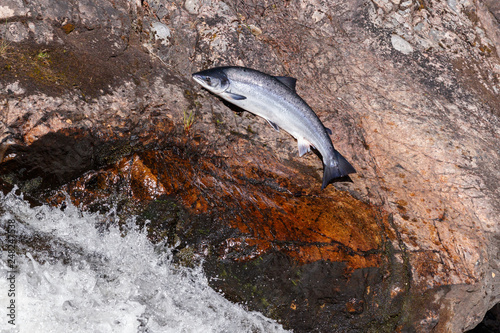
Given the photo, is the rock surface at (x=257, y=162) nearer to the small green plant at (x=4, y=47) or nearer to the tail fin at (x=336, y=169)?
the small green plant at (x=4, y=47)

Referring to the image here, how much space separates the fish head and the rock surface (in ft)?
1.49

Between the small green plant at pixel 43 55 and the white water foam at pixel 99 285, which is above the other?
the small green plant at pixel 43 55

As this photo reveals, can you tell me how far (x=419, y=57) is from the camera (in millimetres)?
6398

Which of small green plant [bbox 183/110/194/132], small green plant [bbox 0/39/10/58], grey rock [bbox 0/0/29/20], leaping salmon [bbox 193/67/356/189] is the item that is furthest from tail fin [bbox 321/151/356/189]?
grey rock [bbox 0/0/29/20]

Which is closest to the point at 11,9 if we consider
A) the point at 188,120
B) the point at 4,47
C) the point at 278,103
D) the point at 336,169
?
the point at 4,47

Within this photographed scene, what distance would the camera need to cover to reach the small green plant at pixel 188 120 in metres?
4.46

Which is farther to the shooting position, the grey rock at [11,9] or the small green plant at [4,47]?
the grey rock at [11,9]

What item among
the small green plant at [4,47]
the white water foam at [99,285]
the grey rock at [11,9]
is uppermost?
the grey rock at [11,9]

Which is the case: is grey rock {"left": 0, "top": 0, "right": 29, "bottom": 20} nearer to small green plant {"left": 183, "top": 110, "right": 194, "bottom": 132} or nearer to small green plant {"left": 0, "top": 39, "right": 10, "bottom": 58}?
small green plant {"left": 0, "top": 39, "right": 10, "bottom": 58}

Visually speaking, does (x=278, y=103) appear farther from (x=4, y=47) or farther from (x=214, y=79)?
(x=4, y=47)

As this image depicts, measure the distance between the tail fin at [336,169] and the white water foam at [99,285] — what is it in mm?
1716

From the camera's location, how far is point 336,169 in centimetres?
448

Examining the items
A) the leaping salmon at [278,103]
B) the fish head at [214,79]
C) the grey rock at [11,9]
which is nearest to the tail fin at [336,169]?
the leaping salmon at [278,103]

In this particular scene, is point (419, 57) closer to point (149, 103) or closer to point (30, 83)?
point (149, 103)
